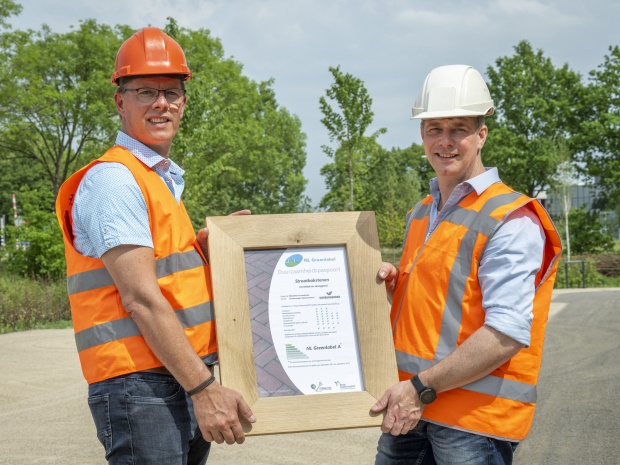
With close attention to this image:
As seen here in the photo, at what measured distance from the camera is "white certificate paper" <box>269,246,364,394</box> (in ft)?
9.58

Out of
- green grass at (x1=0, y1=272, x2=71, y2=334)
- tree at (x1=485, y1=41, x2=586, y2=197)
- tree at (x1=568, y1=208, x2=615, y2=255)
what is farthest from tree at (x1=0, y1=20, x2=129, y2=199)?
tree at (x1=568, y1=208, x2=615, y2=255)

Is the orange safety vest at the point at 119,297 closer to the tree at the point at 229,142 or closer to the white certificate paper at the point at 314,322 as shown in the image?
the white certificate paper at the point at 314,322

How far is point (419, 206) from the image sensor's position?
3439 mm

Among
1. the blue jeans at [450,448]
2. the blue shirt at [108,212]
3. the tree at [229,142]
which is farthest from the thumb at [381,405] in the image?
the tree at [229,142]

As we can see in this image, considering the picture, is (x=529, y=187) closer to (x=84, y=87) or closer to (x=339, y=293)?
(x=84, y=87)

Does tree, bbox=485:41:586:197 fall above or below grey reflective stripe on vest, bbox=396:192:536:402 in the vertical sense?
above

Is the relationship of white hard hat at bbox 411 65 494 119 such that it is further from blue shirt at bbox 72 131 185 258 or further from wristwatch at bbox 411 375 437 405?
blue shirt at bbox 72 131 185 258

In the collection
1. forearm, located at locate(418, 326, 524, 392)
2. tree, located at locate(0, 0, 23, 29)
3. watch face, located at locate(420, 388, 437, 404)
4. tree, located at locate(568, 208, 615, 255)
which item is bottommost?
tree, located at locate(568, 208, 615, 255)

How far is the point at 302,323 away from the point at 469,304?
2.25 ft

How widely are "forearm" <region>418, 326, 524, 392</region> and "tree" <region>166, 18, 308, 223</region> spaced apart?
58.4 ft

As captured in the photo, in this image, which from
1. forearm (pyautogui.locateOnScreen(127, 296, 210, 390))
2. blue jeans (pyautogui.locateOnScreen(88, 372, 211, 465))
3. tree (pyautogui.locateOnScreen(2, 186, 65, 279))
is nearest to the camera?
forearm (pyautogui.locateOnScreen(127, 296, 210, 390))

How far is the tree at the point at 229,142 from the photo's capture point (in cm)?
2144

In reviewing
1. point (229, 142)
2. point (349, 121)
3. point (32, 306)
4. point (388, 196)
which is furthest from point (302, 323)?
point (388, 196)

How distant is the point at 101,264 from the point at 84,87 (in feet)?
96.3
